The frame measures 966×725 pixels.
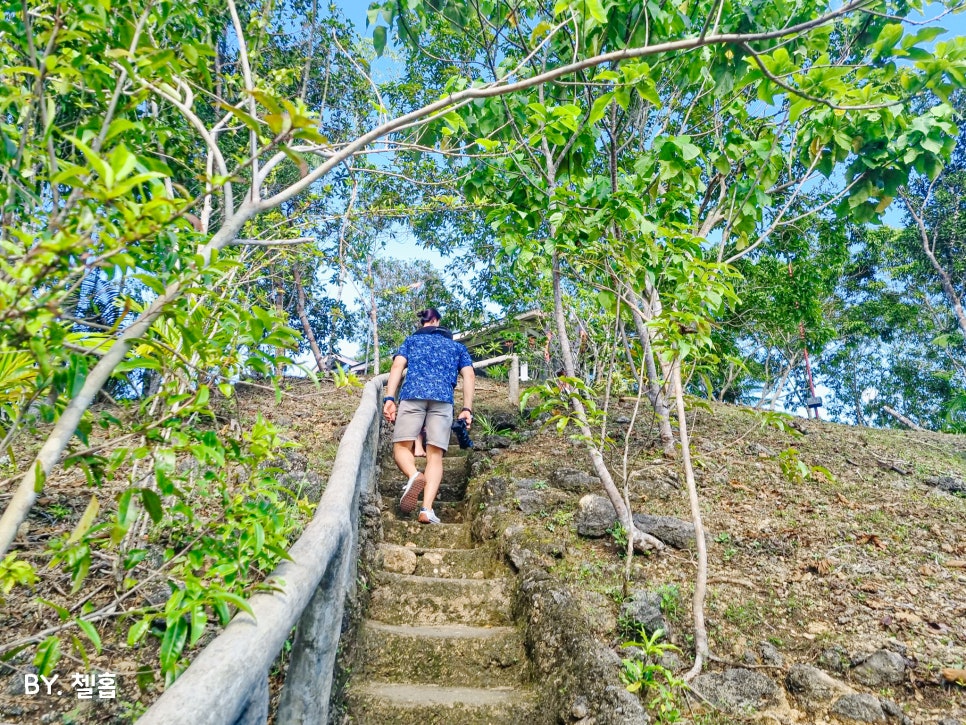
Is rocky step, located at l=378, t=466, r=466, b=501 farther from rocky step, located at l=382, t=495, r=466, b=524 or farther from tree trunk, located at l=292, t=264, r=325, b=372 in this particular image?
tree trunk, located at l=292, t=264, r=325, b=372

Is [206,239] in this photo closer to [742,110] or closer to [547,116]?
[547,116]

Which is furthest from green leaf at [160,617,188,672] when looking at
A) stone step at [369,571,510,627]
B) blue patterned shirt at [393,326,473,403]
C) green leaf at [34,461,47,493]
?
blue patterned shirt at [393,326,473,403]

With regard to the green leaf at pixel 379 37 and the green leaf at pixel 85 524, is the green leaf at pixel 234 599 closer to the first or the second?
the green leaf at pixel 85 524

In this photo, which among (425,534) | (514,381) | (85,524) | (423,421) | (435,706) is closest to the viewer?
(85,524)

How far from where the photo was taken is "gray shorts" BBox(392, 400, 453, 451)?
4766 mm

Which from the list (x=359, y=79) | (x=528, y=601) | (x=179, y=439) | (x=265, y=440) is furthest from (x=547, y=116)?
(x=359, y=79)

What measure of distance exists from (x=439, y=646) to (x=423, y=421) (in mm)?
2045

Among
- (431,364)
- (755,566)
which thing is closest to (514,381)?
(431,364)

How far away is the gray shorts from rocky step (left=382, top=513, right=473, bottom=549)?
2.02 feet

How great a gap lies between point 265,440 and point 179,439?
0.52 metres

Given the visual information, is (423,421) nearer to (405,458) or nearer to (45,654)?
(405,458)

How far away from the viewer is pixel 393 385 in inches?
193

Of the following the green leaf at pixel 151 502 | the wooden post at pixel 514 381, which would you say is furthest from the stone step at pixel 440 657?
the wooden post at pixel 514 381

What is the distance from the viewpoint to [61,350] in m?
1.17
